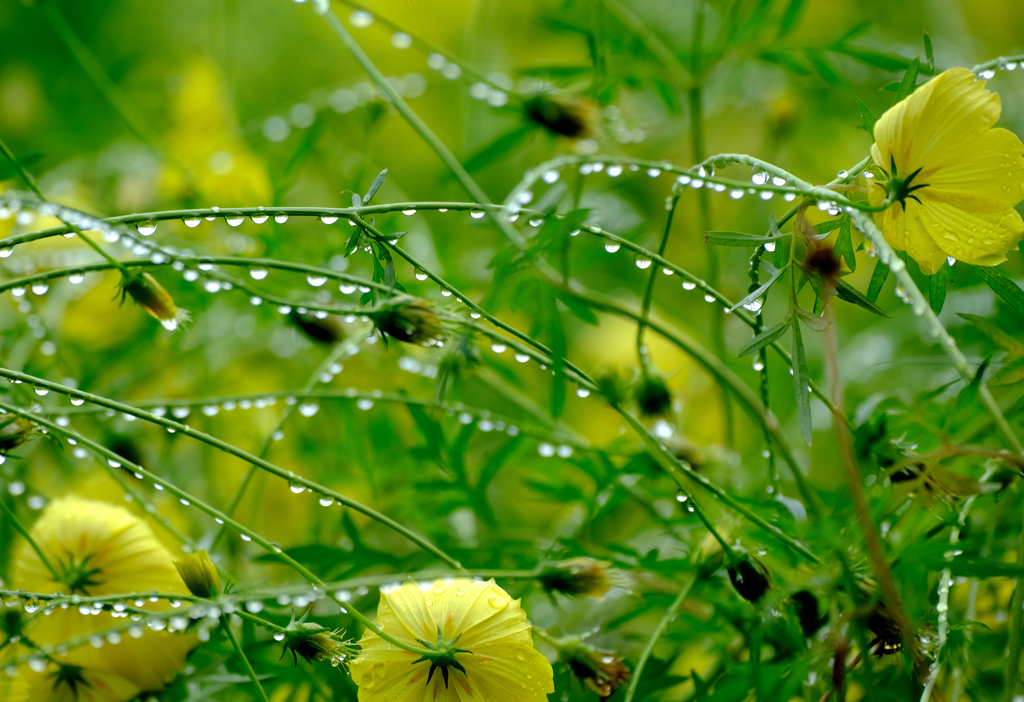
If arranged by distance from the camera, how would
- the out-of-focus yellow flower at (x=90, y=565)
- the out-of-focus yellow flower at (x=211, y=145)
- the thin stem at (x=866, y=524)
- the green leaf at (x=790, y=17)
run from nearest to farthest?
the thin stem at (x=866, y=524) < the out-of-focus yellow flower at (x=90, y=565) < the green leaf at (x=790, y=17) < the out-of-focus yellow flower at (x=211, y=145)

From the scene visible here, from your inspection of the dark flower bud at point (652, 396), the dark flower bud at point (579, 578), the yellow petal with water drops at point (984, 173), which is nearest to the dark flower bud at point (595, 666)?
the dark flower bud at point (579, 578)

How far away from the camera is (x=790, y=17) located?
18.8 inches

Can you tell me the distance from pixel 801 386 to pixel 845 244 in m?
0.08

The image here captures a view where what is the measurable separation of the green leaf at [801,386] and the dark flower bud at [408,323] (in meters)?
0.14

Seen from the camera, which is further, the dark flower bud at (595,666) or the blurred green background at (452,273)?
the blurred green background at (452,273)

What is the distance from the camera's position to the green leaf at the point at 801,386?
266mm

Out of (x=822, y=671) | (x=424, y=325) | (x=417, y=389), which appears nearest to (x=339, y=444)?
(x=417, y=389)

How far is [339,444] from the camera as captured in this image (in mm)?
523

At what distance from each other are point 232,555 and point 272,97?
27.1 inches

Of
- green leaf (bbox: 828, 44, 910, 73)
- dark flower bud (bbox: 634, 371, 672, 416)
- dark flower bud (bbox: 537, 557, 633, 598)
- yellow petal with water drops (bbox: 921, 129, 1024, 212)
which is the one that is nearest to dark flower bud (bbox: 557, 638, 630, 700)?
dark flower bud (bbox: 537, 557, 633, 598)

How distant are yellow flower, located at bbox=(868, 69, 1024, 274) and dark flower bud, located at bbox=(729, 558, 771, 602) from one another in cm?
14

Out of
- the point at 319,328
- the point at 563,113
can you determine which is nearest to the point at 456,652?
the point at 319,328

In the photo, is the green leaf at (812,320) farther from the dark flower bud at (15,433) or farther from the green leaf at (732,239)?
the dark flower bud at (15,433)

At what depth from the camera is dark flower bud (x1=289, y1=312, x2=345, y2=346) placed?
1.45 feet
